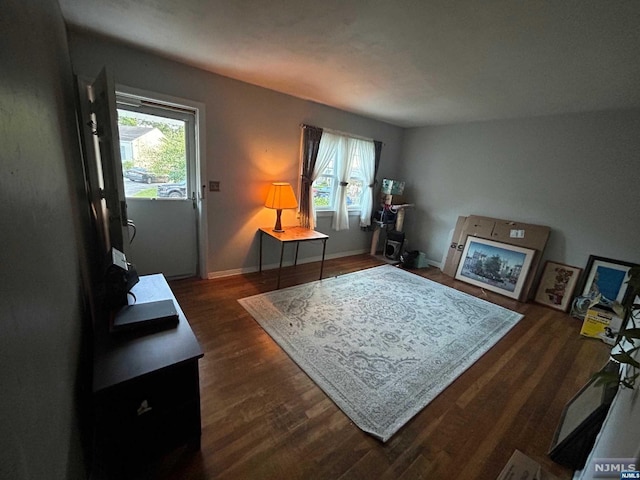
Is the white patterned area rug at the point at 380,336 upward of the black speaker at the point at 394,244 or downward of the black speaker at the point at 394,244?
downward

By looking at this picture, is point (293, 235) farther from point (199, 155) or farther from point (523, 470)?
point (523, 470)

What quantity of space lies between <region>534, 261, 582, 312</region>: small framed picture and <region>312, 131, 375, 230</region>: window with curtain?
2644 millimetres

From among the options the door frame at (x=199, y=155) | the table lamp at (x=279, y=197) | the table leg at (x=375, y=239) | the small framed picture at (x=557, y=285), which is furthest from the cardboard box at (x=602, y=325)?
the door frame at (x=199, y=155)

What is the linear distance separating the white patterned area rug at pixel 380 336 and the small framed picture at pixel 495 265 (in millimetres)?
567

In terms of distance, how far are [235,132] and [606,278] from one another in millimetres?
4652

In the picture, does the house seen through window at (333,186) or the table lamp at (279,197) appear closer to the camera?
A: the table lamp at (279,197)

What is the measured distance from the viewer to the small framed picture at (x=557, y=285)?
3.19 m

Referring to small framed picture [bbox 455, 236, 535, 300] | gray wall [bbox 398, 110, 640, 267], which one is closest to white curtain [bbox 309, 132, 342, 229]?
gray wall [bbox 398, 110, 640, 267]

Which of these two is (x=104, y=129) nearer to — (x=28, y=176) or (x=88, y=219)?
(x=88, y=219)

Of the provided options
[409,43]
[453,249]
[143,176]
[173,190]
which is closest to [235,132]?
[173,190]

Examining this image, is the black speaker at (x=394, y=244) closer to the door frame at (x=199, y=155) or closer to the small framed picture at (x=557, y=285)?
the small framed picture at (x=557, y=285)

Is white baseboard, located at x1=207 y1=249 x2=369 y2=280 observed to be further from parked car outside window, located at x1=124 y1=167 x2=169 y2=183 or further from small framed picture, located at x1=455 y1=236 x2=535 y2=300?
small framed picture, located at x1=455 y1=236 x2=535 y2=300

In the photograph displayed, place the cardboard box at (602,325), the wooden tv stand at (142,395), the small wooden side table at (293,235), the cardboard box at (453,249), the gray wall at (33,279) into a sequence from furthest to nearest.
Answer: the cardboard box at (453,249), the small wooden side table at (293,235), the cardboard box at (602,325), the wooden tv stand at (142,395), the gray wall at (33,279)

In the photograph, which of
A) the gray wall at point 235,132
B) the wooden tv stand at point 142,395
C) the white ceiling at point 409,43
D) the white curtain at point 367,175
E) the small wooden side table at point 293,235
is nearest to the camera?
the wooden tv stand at point 142,395
